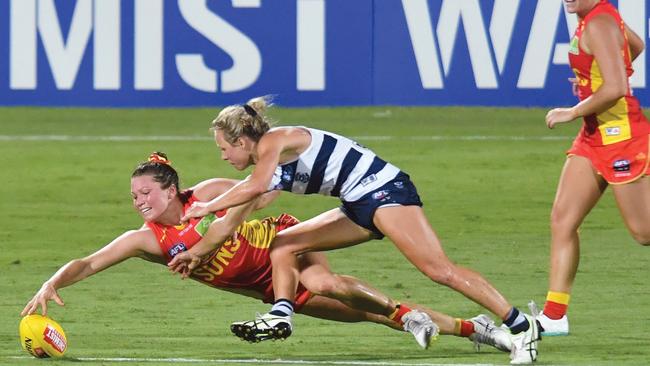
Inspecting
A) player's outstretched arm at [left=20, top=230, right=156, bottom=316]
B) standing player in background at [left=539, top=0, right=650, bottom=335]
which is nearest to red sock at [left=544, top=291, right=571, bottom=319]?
standing player in background at [left=539, top=0, right=650, bottom=335]

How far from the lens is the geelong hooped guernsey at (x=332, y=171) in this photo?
9547 millimetres

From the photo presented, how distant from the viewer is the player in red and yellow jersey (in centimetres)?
955

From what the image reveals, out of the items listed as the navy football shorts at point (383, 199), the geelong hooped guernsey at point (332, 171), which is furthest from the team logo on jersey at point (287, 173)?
the navy football shorts at point (383, 199)

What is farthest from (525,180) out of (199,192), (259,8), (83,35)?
(199,192)

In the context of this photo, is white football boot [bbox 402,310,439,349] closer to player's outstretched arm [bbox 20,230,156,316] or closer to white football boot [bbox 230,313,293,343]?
white football boot [bbox 230,313,293,343]

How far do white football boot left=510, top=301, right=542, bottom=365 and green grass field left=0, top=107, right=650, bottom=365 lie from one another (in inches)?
4.9

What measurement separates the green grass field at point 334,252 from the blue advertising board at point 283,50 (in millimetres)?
466

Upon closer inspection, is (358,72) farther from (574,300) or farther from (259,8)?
(574,300)

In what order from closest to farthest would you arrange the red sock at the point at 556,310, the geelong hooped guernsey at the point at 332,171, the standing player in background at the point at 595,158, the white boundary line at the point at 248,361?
1. the white boundary line at the point at 248,361
2. the geelong hooped guernsey at the point at 332,171
3. the standing player in background at the point at 595,158
4. the red sock at the point at 556,310

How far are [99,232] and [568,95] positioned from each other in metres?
8.18

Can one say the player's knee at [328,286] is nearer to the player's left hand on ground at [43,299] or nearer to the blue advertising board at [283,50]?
the player's left hand on ground at [43,299]

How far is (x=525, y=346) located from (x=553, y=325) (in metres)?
1.15

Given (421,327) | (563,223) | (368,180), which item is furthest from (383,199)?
(563,223)

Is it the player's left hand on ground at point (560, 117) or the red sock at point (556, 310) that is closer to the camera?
the player's left hand on ground at point (560, 117)
